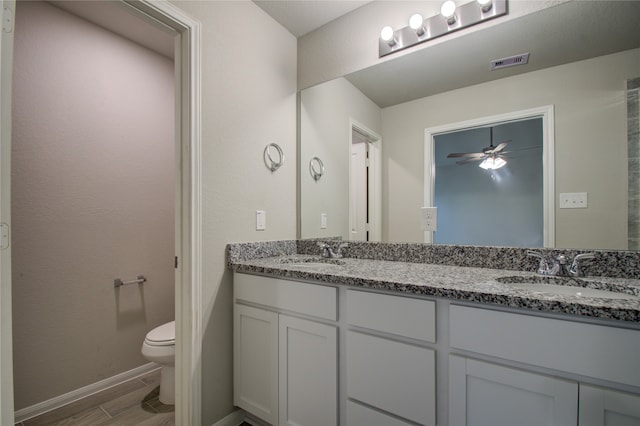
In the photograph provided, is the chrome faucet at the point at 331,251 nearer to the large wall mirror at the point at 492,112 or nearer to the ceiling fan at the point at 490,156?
the large wall mirror at the point at 492,112

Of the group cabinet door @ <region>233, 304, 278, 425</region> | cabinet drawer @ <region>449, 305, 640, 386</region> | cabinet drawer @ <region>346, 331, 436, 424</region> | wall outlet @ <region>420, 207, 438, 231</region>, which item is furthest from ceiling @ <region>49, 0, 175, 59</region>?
cabinet drawer @ <region>449, 305, 640, 386</region>

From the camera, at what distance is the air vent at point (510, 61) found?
137cm

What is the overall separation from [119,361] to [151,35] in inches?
92.0

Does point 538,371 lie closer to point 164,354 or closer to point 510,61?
point 510,61

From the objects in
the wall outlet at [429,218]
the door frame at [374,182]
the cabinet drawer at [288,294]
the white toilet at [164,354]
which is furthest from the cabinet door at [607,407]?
the white toilet at [164,354]

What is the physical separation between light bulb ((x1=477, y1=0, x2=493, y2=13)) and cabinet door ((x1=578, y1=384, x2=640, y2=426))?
1587mm

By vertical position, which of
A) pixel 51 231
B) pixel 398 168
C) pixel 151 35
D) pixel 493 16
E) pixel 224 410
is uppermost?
pixel 151 35

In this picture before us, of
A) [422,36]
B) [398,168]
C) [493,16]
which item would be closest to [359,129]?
[398,168]

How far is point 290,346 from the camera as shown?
4.52 feet

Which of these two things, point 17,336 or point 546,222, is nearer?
point 546,222

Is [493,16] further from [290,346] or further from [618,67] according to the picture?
[290,346]

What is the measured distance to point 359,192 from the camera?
6.27ft

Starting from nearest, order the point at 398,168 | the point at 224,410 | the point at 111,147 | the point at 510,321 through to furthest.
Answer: the point at 510,321 → the point at 224,410 → the point at 398,168 → the point at 111,147

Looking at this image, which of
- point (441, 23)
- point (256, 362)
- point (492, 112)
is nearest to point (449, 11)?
point (441, 23)
